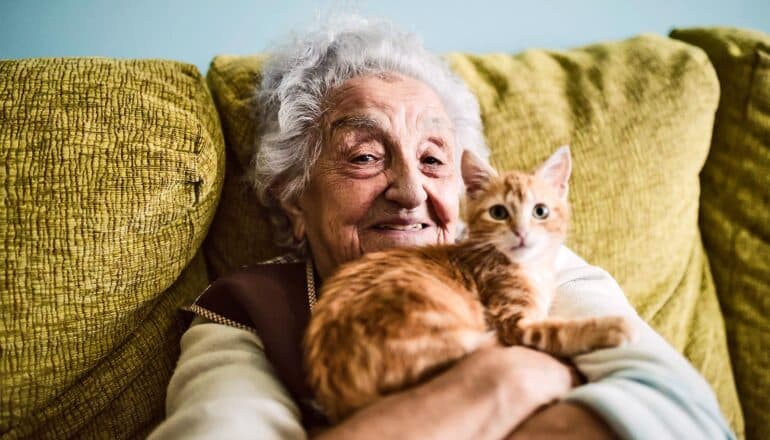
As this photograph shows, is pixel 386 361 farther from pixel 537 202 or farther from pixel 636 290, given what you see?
pixel 636 290

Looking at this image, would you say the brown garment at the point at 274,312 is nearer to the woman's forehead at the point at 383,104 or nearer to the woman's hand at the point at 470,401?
the woman's hand at the point at 470,401

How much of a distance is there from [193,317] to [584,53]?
1471 millimetres

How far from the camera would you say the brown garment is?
2.92 ft

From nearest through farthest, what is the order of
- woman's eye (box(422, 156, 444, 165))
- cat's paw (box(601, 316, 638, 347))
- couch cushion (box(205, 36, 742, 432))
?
cat's paw (box(601, 316, 638, 347)), woman's eye (box(422, 156, 444, 165)), couch cushion (box(205, 36, 742, 432))

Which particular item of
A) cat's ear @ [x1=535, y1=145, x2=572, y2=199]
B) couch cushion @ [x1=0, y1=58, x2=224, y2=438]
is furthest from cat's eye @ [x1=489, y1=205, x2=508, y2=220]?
couch cushion @ [x1=0, y1=58, x2=224, y2=438]

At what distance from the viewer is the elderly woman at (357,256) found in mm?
695

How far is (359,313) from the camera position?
73 cm

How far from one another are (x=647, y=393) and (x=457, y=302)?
1.01 ft

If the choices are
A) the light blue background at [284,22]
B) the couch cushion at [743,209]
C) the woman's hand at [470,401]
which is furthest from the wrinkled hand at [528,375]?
the light blue background at [284,22]

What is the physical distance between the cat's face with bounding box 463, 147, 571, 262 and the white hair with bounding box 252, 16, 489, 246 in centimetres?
32

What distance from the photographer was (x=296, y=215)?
4.09 feet

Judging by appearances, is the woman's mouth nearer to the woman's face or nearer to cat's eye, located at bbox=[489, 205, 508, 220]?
the woman's face

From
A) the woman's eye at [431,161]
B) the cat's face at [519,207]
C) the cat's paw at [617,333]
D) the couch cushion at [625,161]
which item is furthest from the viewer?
the couch cushion at [625,161]

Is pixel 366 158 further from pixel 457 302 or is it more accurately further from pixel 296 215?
pixel 457 302
